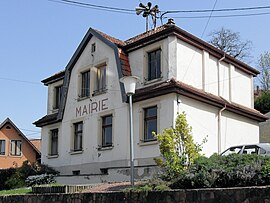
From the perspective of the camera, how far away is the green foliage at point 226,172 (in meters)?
11.8

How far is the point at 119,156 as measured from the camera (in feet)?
80.7

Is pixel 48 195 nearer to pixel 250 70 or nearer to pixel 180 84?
pixel 180 84

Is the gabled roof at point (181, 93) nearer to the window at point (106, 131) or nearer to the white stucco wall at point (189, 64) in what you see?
the white stucco wall at point (189, 64)

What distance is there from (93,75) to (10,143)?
2578 cm

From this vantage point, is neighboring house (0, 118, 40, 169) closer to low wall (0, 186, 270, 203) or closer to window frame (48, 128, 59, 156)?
window frame (48, 128, 59, 156)

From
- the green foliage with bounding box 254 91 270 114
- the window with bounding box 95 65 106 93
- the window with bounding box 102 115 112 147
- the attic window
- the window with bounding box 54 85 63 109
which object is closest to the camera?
the window with bounding box 102 115 112 147

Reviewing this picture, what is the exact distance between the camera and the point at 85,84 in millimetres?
28547

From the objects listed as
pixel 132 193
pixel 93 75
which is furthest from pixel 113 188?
pixel 93 75

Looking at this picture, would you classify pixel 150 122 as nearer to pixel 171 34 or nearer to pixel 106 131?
pixel 106 131

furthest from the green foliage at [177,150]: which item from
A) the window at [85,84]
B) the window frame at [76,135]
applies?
the window frame at [76,135]

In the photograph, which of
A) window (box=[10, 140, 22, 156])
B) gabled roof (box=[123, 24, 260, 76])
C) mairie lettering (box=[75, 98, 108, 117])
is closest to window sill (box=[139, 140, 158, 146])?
mairie lettering (box=[75, 98, 108, 117])

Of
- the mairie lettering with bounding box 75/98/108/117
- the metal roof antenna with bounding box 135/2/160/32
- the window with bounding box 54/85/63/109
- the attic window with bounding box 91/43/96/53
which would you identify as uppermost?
the metal roof antenna with bounding box 135/2/160/32

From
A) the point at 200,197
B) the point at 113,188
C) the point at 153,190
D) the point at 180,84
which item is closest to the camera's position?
the point at 200,197

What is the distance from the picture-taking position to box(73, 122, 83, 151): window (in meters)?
28.3
